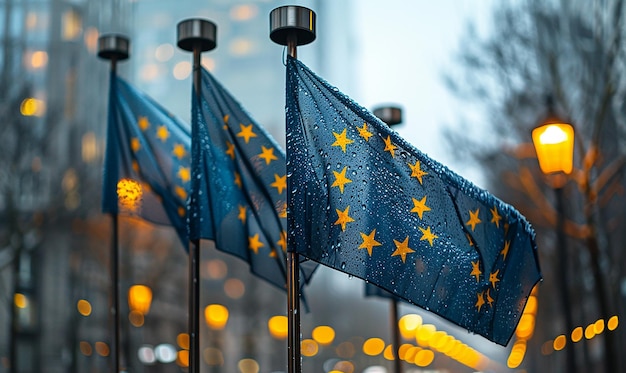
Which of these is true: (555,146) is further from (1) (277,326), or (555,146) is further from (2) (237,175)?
(1) (277,326)

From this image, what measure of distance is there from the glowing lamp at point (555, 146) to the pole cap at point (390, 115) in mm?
2210

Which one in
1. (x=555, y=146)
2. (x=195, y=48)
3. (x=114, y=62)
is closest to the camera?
(x=195, y=48)

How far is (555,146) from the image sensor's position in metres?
14.3

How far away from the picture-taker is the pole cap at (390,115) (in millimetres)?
14963

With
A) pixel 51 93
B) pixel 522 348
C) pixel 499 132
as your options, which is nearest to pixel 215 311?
pixel 51 93

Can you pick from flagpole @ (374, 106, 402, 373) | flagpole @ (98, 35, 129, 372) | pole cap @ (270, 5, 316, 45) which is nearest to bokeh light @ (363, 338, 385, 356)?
flagpole @ (374, 106, 402, 373)

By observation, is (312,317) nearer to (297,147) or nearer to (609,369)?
(609,369)

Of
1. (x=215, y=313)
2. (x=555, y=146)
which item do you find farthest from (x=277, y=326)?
(x=555, y=146)

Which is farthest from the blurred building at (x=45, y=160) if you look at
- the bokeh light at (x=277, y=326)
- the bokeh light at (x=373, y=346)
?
the bokeh light at (x=373, y=346)

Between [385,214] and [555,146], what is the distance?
19.9 ft

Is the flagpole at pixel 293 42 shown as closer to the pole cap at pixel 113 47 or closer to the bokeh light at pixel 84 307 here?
the pole cap at pixel 113 47

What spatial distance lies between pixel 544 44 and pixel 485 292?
23669 millimetres

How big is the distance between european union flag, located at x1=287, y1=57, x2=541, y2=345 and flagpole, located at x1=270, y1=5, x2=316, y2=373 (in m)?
0.17

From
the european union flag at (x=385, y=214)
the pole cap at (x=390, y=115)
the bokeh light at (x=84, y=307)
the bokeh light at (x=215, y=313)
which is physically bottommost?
the european union flag at (x=385, y=214)
